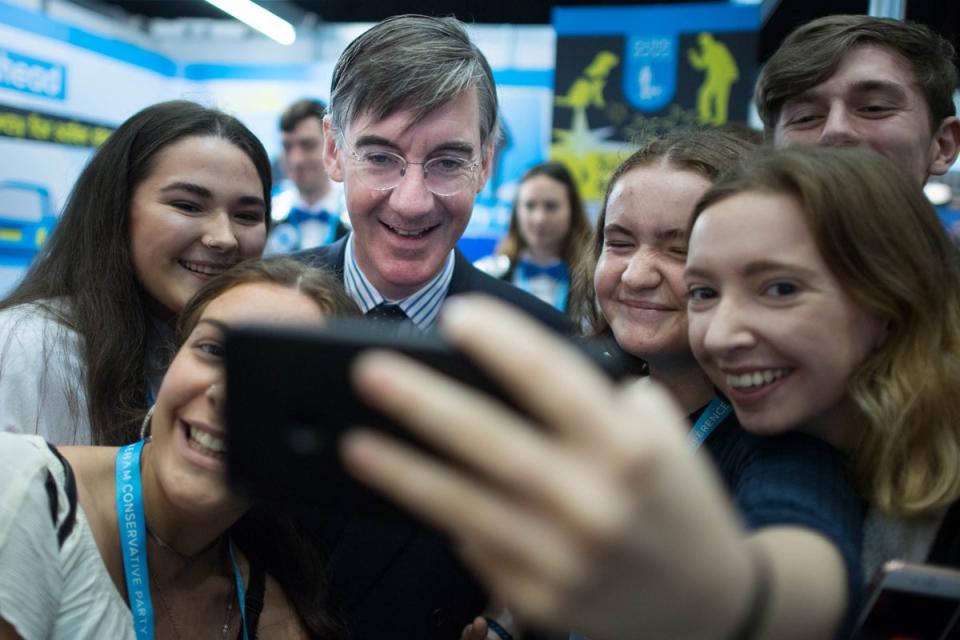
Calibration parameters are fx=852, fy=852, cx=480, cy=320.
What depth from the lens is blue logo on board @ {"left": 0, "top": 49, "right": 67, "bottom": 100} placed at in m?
5.86

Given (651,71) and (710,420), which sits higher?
(651,71)

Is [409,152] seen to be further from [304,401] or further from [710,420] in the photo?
[304,401]

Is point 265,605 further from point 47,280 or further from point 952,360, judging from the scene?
point 952,360

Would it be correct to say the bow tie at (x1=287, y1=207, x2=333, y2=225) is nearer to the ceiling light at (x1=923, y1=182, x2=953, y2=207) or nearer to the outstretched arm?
the ceiling light at (x1=923, y1=182, x2=953, y2=207)

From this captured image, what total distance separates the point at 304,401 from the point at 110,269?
1.47 metres

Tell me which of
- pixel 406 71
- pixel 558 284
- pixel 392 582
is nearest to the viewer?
pixel 392 582

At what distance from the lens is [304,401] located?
702 millimetres

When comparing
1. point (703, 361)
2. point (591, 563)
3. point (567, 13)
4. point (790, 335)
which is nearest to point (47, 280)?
point (703, 361)

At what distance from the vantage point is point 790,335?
1030 mm

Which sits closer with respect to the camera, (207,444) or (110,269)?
(207,444)

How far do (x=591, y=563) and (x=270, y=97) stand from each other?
8.22m

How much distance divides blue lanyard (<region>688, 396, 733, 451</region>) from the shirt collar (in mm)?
890

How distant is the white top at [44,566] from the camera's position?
1.17 metres

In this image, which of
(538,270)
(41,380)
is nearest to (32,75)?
(538,270)
